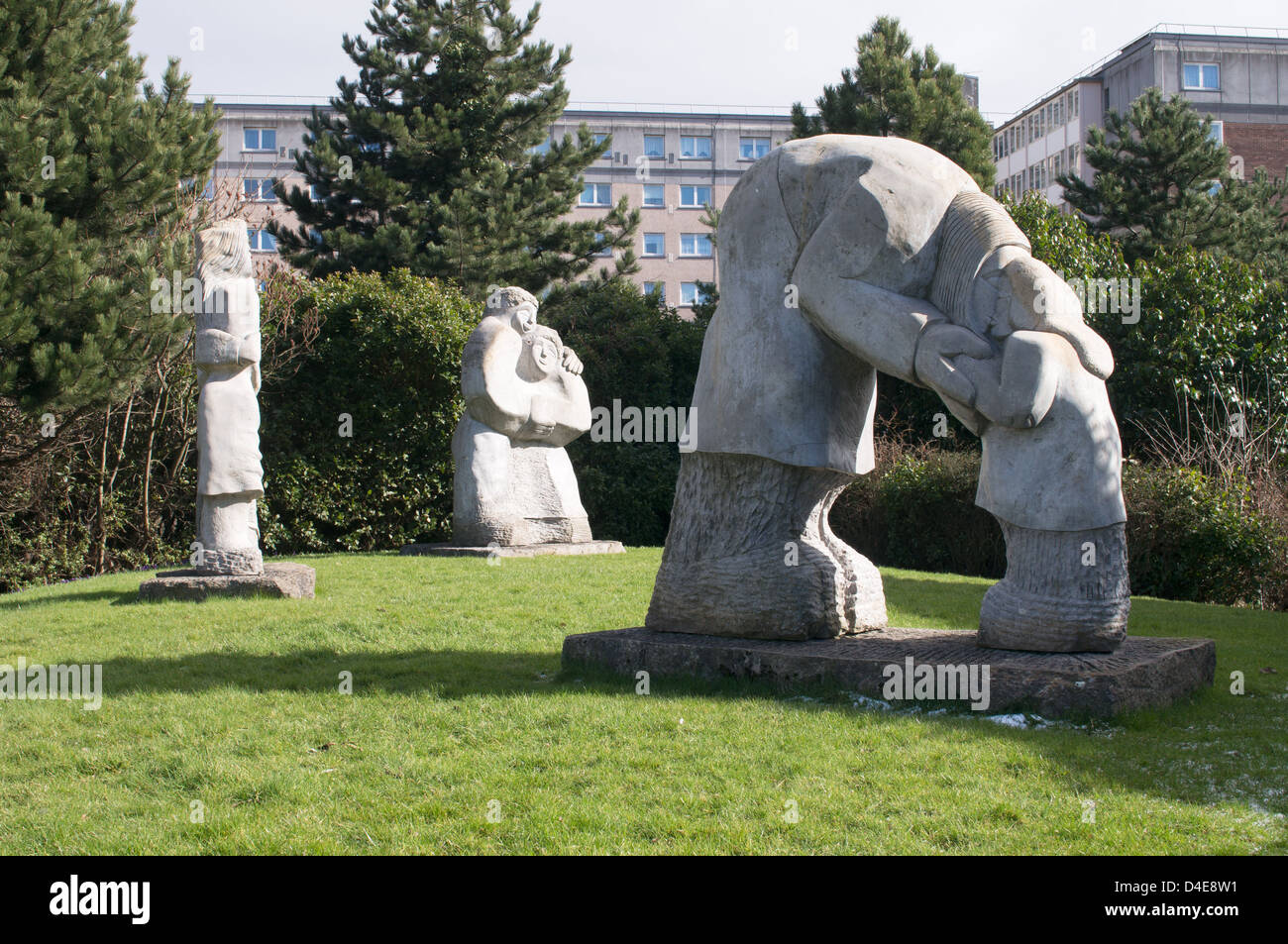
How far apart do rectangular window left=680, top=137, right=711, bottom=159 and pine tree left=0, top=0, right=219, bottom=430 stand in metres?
31.3

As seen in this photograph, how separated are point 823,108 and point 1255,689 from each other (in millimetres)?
19942

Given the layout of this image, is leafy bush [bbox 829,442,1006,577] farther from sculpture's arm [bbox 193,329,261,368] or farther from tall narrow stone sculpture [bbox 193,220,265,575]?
sculpture's arm [bbox 193,329,261,368]

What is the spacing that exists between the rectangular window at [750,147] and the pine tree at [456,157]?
67.6 ft

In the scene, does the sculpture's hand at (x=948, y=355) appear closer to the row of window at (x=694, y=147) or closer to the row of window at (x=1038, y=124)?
the row of window at (x=1038, y=124)

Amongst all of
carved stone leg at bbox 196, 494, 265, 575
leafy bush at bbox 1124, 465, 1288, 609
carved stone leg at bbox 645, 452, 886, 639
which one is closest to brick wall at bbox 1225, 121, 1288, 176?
leafy bush at bbox 1124, 465, 1288, 609

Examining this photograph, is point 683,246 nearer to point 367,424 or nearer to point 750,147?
point 750,147

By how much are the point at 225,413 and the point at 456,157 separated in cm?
1481

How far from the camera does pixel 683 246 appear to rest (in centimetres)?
4538

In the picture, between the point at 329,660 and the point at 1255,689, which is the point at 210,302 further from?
the point at 1255,689

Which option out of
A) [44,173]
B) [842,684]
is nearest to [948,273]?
[842,684]

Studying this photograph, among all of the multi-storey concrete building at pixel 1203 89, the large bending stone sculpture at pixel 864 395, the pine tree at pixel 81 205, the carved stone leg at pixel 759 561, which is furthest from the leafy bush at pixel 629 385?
the multi-storey concrete building at pixel 1203 89

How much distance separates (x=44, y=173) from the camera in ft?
37.5

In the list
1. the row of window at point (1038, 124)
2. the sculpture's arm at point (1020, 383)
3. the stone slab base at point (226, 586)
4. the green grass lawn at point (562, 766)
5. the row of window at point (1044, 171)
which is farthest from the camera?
the row of window at point (1038, 124)

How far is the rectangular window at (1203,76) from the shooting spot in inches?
1529
